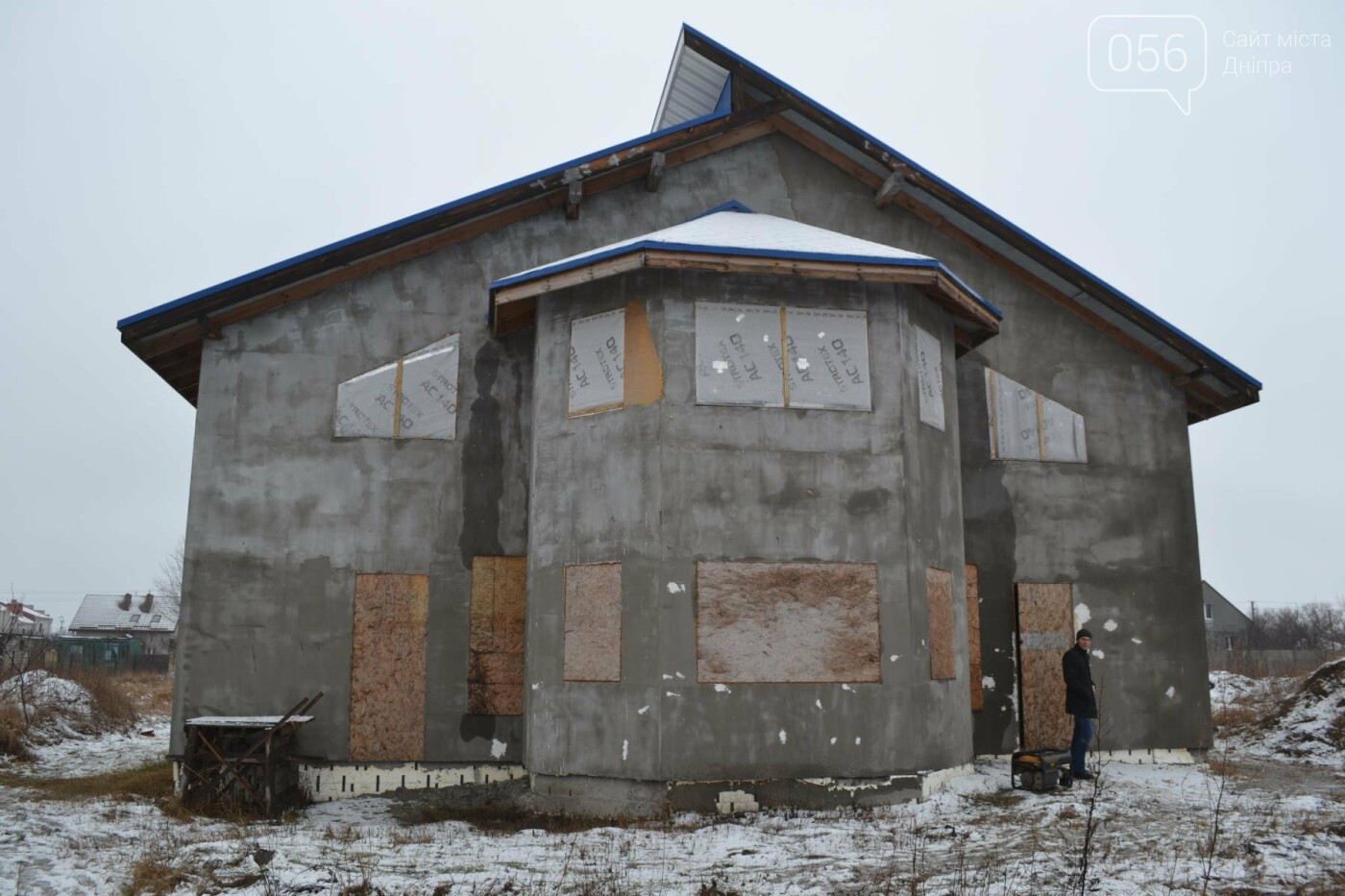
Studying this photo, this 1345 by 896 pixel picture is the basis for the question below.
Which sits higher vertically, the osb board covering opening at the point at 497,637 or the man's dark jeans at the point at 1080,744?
the osb board covering opening at the point at 497,637

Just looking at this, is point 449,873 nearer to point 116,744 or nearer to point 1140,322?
point 1140,322

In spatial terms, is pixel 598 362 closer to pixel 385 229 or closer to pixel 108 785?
pixel 385 229

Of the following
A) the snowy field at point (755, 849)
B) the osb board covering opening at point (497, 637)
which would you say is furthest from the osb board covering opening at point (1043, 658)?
the osb board covering opening at point (497, 637)

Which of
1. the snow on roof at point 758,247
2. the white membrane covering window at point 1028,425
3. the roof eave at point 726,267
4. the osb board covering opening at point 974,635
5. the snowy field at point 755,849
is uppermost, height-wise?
the snow on roof at point 758,247

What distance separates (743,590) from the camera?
11828 millimetres

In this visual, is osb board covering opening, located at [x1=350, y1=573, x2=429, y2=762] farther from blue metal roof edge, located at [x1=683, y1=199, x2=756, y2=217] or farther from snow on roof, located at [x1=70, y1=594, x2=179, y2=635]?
snow on roof, located at [x1=70, y1=594, x2=179, y2=635]

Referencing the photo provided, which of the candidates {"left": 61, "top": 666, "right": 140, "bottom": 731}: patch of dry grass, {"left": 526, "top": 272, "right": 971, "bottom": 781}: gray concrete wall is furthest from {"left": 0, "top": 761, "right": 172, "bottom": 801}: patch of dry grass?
{"left": 61, "top": 666, "right": 140, "bottom": 731}: patch of dry grass

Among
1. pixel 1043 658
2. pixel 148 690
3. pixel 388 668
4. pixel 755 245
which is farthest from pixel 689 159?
pixel 148 690

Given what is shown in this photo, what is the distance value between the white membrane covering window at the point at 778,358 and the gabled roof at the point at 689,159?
3.48 meters

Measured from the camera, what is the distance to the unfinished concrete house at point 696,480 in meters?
11.8

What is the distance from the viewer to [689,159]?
15359 mm

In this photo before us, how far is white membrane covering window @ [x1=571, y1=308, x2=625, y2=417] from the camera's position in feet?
41.0

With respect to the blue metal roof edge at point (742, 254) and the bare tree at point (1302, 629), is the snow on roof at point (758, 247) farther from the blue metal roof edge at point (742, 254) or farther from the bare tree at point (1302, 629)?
the bare tree at point (1302, 629)

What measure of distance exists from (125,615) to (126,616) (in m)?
0.32
